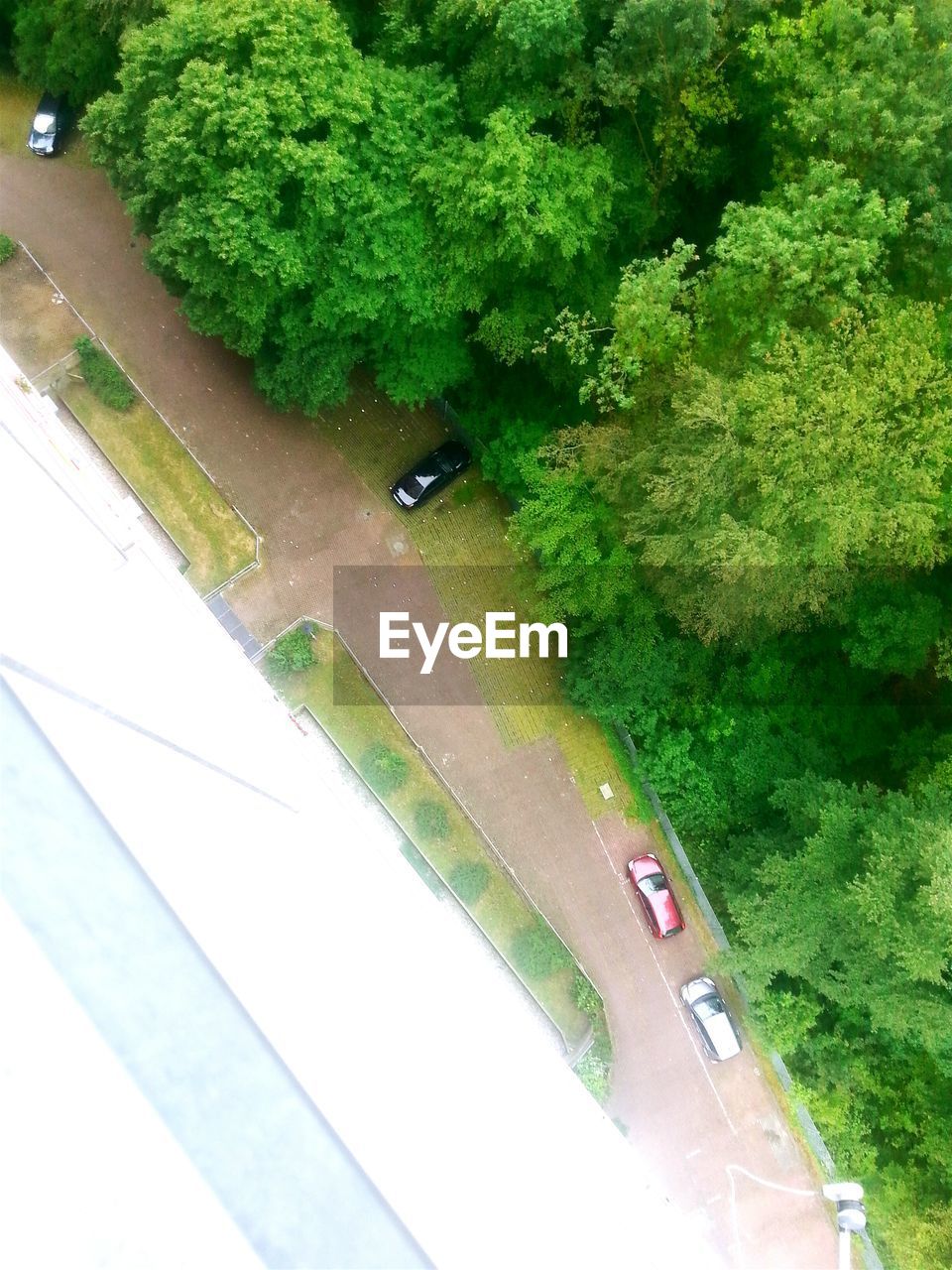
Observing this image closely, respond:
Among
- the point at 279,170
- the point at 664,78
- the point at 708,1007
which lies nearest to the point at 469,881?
the point at 708,1007

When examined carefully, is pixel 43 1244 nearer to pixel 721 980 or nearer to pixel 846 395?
pixel 721 980

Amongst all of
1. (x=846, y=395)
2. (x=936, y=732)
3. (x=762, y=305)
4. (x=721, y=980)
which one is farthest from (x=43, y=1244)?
(x=936, y=732)

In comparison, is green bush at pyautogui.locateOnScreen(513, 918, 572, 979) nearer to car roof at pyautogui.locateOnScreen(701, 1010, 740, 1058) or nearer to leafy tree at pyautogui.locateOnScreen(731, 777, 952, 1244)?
car roof at pyautogui.locateOnScreen(701, 1010, 740, 1058)

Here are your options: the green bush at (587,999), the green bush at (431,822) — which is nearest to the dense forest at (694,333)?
the green bush at (587,999)

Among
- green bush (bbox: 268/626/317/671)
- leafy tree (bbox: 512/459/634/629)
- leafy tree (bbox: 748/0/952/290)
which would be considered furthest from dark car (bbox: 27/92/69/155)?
leafy tree (bbox: 748/0/952/290)

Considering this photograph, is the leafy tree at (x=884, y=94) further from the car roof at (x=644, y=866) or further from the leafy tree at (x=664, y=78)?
the car roof at (x=644, y=866)

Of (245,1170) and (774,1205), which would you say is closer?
(245,1170)

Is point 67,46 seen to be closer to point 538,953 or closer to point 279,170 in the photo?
point 279,170
